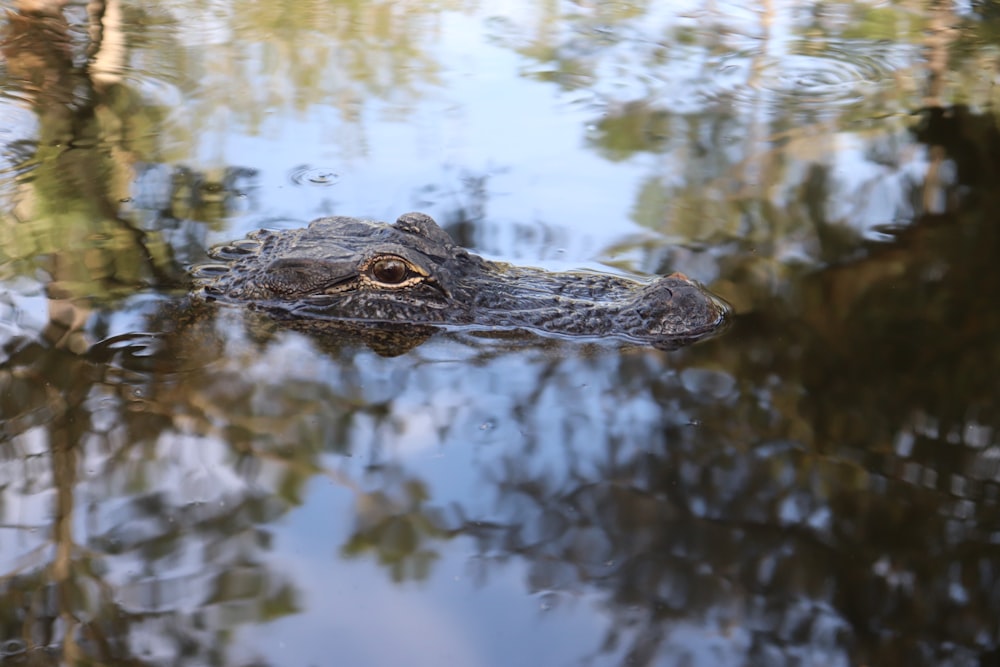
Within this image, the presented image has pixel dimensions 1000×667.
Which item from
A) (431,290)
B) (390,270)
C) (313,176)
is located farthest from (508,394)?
(313,176)

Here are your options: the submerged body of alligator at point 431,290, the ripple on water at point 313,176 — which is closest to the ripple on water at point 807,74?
the ripple on water at point 313,176

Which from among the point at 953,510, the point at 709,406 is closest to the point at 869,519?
the point at 953,510

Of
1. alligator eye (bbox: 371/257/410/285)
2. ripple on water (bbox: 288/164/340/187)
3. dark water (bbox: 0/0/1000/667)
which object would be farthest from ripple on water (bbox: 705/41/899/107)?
alligator eye (bbox: 371/257/410/285)

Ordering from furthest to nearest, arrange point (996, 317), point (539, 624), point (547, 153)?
point (547, 153)
point (996, 317)
point (539, 624)

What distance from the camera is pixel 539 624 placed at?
2973 millimetres

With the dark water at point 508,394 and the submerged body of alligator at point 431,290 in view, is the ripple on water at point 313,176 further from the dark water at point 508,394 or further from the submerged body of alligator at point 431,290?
the submerged body of alligator at point 431,290

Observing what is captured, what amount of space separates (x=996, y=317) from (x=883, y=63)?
177 inches

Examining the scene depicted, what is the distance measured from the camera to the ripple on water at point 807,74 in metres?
7.73

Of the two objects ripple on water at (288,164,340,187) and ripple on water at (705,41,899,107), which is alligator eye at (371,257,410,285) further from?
ripple on water at (705,41,899,107)

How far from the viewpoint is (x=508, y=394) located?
4191 mm

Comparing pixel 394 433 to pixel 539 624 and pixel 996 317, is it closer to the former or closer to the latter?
pixel 539 624

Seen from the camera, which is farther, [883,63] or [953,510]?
[883,63]

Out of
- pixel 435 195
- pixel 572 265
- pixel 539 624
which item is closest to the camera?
pixel 539 624

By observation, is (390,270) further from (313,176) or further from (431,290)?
(313,176)
